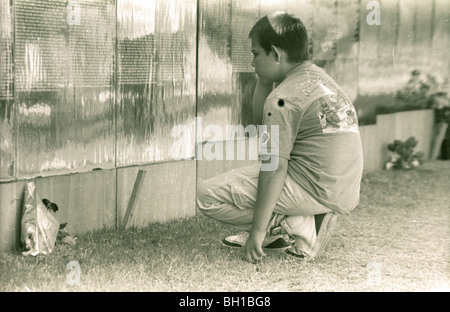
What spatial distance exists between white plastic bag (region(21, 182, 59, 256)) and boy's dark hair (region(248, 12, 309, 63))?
1.56 metres

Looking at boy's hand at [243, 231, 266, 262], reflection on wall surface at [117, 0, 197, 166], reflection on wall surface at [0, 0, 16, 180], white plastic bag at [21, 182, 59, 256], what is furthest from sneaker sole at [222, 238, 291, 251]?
reflection on wall surface at [0, 0, 16, 180]

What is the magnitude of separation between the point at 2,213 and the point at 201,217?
1.59 m

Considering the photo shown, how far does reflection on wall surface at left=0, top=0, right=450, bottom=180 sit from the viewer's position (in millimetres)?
4082

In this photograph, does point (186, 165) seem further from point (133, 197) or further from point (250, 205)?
point (250, 205)

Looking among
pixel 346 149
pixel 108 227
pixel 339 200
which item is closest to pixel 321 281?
pixel 339 200

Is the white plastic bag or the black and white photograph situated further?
the white plastic bag

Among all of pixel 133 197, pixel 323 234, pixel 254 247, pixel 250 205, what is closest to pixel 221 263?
pixel 254 247

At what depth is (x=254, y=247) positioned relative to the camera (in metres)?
3.99

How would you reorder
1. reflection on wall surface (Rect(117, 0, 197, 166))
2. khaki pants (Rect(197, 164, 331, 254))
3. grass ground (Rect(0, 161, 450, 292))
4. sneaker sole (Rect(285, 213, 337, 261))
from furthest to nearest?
1. reflection on wall surface (Rect(117, 0, 197, 166))
2. sneaker sole (Rect(285, 213, 337, 261))
3. khaki pants (Rect(197, 164, 331, 254))
4. grass ground (Rect(0, 161, 450, 292))

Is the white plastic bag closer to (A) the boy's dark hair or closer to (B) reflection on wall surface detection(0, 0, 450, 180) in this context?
(B) reflection on wall surface detection(0, 0, 450, 180)

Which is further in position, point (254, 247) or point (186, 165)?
point (186, 165)

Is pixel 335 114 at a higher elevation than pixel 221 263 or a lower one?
higher

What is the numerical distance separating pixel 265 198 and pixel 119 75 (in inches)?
53.7
